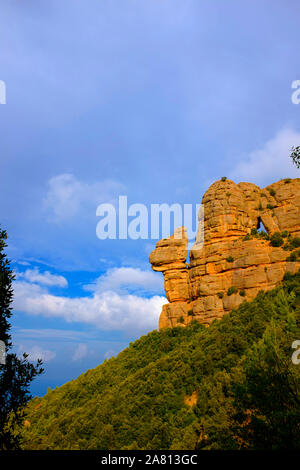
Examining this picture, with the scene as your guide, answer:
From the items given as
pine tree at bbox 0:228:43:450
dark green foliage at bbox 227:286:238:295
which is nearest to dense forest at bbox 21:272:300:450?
dark green foliage at bbox 227:286:238:295

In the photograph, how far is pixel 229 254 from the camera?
4775cm

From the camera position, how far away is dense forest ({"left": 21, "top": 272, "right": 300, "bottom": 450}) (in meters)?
15.2

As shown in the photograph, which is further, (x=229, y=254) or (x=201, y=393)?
(x=229, y=254)

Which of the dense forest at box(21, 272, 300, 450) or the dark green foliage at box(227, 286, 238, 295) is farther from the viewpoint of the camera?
the dark green foliage at box(227, 286, 238, 295)

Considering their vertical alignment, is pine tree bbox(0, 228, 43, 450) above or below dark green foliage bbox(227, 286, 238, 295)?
below

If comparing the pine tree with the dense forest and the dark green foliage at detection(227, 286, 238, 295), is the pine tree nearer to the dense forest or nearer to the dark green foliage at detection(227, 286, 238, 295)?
the dense forest

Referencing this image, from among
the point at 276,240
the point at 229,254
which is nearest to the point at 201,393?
the point at 229,254

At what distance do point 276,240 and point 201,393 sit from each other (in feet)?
80.6

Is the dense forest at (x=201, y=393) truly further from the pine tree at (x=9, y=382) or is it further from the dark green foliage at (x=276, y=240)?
the pine tree at (x=9, y=382)

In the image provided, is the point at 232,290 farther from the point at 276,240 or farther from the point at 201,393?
the point at 201,393

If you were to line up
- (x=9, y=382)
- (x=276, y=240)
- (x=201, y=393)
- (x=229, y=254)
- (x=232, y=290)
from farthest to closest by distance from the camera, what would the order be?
(x=229, y=254), (x=232, y=290), (x=276, y=240), (x=201, y=393), (x=9, y=382)

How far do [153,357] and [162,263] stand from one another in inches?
615

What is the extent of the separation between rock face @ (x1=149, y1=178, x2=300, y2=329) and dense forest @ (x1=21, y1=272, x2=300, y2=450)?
8.09ft

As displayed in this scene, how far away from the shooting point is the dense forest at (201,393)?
15.2 meters
